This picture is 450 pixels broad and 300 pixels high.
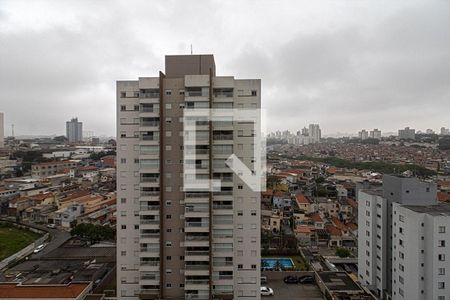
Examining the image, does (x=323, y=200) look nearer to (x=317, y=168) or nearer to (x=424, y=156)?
(x=317, y=168)

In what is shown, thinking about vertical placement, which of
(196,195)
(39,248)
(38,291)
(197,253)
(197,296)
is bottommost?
(39,248)

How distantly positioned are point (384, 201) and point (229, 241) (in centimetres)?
392

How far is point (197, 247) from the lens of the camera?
439cm

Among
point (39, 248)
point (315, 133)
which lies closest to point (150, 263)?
point (39, 248)

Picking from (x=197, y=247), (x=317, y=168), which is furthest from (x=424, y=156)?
(x=197, y=247)

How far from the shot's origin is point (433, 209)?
578 cm

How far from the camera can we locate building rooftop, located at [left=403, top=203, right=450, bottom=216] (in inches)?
216

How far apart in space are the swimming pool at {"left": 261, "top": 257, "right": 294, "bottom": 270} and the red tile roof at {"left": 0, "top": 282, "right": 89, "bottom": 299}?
4.16m

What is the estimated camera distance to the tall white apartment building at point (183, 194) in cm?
436

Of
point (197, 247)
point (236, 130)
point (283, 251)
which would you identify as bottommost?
point (283, 251)

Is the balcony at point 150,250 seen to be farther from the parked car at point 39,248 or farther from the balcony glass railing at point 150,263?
the parked car at point 39,248

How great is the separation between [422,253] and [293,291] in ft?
7.79

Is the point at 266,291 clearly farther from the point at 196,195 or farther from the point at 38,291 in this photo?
the point at 38,291
